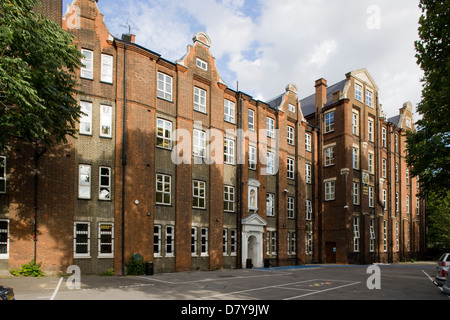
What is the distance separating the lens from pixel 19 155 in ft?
63.4

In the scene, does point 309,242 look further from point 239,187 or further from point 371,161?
point 371,161

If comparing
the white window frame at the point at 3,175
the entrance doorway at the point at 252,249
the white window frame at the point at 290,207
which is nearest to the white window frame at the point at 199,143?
the entrance doorway at the point at 252,249

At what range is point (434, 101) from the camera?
18031 mm

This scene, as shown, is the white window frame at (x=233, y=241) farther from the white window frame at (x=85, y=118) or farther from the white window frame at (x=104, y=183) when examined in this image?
the white window frame at (x=85, y=118)

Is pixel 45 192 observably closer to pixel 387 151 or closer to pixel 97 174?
pixel 97 174

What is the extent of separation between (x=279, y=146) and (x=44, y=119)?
2251 centimetres

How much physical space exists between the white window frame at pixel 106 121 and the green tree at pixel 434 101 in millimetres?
17775

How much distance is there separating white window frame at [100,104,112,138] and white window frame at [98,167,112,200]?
2107 mm

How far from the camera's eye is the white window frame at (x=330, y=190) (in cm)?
3816

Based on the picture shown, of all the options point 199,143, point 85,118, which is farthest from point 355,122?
point 85,118

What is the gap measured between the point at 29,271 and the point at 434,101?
21.9m

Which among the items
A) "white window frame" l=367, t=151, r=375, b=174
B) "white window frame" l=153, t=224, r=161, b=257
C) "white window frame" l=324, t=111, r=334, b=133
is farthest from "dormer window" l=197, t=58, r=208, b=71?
"white window frame" l=367, t=151, r=375, b=174

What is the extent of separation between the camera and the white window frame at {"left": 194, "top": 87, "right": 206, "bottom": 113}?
2741cm

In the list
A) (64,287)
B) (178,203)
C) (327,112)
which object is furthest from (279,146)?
(64,287)
